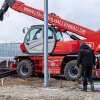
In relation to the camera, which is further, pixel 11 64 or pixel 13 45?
pixel 13 45

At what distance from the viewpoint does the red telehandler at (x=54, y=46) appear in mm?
24484

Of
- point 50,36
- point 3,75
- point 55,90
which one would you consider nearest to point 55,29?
point 50,36

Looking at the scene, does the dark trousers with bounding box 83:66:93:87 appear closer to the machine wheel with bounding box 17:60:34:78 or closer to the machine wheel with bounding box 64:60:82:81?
the machine wheel with bounding box 64:60:82:81

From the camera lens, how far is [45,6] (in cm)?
1936

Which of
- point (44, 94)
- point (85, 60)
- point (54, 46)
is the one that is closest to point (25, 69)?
point (54, 46)

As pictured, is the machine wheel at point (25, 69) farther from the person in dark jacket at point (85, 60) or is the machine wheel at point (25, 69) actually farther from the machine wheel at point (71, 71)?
the person in dark jacket at point (85, 60)

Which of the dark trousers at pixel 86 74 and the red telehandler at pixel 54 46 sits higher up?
the red telehandler at pixel 54 46

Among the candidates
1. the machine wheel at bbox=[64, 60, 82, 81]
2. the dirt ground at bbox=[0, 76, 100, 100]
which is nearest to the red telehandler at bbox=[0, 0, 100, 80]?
the machine wheel at bbox=[64, 60, 82, 81]

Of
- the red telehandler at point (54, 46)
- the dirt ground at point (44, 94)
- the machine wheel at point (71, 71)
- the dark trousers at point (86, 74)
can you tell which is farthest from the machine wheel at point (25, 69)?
the dark trousers at point (86, 74)

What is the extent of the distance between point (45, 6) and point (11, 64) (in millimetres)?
8651

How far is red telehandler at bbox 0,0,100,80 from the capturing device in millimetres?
24484

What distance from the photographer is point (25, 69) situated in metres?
26.4

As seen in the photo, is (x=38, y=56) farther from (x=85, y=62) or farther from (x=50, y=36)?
(x=85, y=62)

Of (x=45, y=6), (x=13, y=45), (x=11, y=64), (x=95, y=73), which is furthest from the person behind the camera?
(x=13, y=45)
